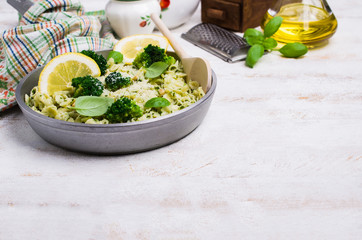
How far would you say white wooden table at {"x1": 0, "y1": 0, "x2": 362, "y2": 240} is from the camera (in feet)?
2.99

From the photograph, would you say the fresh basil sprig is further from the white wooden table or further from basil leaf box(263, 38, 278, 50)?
the white wooden table

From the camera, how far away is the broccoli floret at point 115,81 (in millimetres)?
1242

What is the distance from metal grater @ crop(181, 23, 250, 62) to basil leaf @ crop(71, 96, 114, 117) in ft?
2.73

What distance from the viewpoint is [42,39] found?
152cm

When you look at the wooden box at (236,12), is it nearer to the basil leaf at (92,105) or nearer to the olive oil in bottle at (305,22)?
the olive oil in bottle at (305,22)

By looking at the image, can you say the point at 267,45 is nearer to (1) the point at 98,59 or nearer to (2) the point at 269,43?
(2) the point at 269,43

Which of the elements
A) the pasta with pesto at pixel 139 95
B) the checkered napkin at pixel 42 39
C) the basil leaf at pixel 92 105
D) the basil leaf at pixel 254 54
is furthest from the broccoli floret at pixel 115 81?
the basil leaf at pixel 254 54

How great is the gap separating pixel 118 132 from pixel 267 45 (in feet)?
3.33

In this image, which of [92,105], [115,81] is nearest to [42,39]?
[115,81]

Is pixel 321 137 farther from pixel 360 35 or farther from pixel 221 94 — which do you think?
pixel 360 35

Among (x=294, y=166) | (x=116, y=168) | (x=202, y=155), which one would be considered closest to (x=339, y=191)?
(x=294, y=166)

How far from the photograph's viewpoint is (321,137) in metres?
1.23

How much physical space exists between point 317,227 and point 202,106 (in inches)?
17.9

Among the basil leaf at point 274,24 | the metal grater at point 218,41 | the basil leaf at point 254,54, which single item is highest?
the basil leaf at point 274,24
